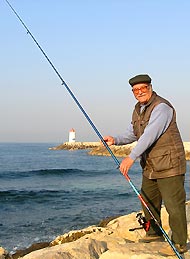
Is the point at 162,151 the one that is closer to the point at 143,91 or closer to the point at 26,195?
the point at 143,91

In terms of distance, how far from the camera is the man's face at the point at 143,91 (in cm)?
446

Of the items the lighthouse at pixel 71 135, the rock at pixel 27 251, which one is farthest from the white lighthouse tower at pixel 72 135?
the rock at pixel 27 251

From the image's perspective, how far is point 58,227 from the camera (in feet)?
40.5

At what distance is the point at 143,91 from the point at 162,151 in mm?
726

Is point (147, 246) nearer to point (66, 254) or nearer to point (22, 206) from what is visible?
point (66, 254)

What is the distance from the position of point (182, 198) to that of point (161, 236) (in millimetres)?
965

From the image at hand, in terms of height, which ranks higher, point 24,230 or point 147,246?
point 147,246

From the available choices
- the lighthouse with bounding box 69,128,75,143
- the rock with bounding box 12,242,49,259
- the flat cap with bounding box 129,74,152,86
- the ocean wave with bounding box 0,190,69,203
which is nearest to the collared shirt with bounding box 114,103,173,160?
the flat cap with bounding box 129,74,152,86

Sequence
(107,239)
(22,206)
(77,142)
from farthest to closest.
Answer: (77,142)
(22,206)
(107,239)

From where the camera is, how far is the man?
4250 mm

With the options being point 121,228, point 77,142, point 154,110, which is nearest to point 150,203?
point 154,110

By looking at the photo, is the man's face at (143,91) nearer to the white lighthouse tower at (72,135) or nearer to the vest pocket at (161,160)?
the vest pocket at (161,160)

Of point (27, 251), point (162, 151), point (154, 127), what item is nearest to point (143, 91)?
point (154, 127)

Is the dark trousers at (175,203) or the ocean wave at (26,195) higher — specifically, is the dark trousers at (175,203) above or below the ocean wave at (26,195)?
A: above
